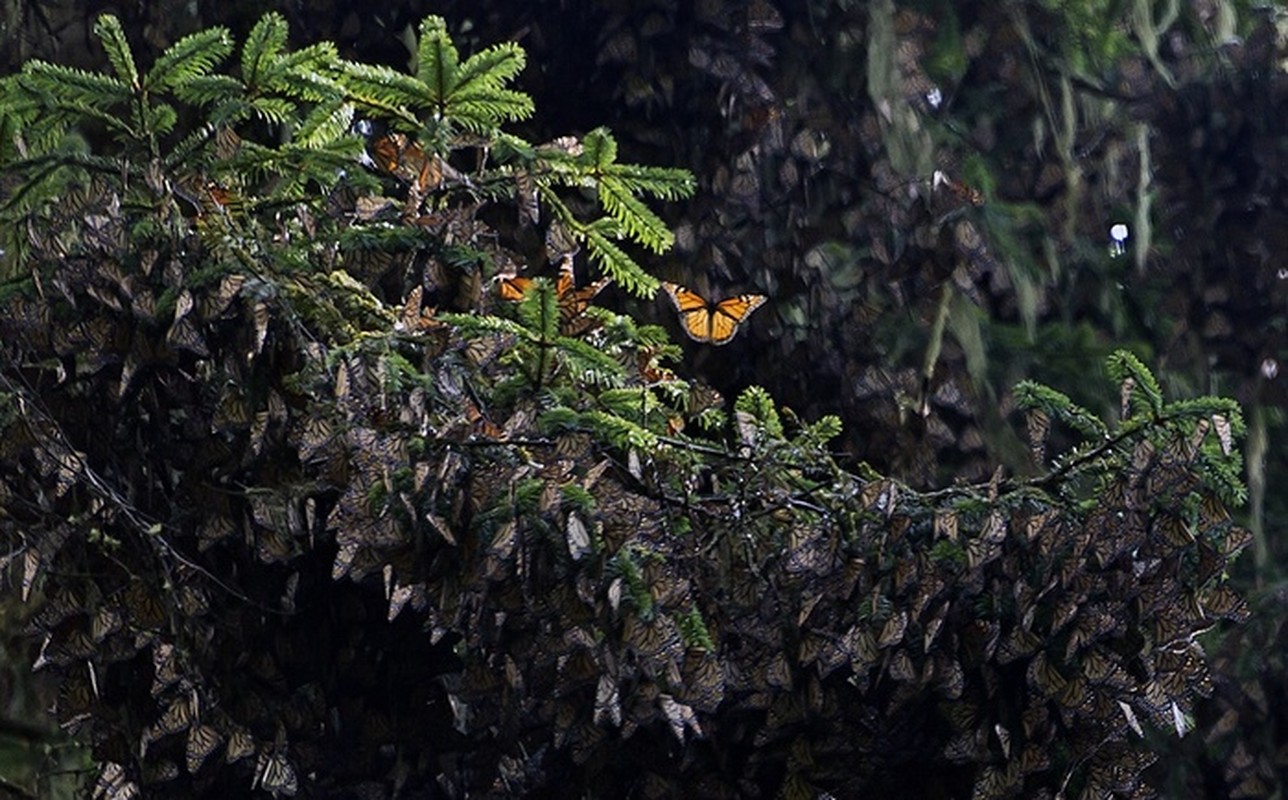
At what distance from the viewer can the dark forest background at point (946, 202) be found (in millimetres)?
4176

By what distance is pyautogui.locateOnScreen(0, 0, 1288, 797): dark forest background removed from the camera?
13.7ft

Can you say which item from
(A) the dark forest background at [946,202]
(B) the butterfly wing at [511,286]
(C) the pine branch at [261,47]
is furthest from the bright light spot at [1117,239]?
(C) the pine branch at [261,47]

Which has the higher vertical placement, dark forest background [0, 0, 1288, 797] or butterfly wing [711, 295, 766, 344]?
dark forest background [0, 0, 1288, 797]

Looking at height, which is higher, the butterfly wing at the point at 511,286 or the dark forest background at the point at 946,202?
the dark forest background at the point at 946,202

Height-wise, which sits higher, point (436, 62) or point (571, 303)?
point (436, 62)

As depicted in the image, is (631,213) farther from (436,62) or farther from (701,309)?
(436,62)

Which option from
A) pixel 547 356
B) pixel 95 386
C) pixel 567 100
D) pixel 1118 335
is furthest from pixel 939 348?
pixel 95 386

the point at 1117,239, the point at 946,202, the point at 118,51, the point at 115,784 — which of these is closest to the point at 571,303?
the point at 118,51

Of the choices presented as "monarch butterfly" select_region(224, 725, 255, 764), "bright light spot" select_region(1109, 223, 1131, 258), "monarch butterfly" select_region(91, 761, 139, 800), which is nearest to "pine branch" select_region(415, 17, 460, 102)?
"monarch butterfly" select_region(224, 725, 255, 764)

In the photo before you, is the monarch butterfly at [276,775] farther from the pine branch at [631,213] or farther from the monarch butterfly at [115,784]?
the pine branch at [631,213]

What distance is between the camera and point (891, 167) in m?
4.34

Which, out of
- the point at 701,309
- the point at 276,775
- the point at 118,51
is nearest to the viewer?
the point at 118,51

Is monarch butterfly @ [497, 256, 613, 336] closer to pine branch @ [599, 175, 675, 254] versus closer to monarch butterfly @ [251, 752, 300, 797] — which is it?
pine branch @ [599, 175, 675, 254]

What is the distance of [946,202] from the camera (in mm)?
4141
